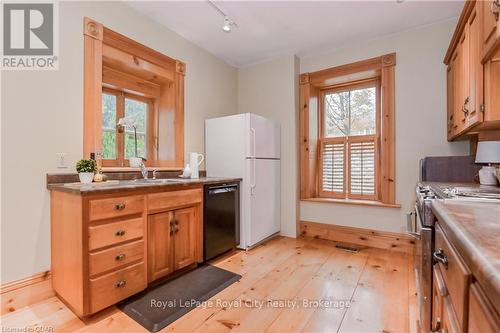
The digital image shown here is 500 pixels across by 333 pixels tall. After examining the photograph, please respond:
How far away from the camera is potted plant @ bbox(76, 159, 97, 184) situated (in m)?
1.96

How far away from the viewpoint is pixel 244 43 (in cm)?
324

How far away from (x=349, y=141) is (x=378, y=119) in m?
0.45

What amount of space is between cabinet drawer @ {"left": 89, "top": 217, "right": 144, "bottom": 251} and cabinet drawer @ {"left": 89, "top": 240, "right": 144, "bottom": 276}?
0.16 feet

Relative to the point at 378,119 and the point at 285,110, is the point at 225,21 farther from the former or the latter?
the point at 378,119

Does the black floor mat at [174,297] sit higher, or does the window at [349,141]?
the window at [349,141]

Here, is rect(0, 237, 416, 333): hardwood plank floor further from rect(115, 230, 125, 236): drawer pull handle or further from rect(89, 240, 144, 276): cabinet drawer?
rect(115, 230, 125, 236): drawer pull handle

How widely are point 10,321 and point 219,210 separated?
1736 millimetres

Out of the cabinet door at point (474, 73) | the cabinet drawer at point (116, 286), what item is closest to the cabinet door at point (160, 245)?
the cabinet drawer at point (116, 286)

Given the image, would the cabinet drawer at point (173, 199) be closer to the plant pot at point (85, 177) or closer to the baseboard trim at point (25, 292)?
the plant pot at point (85, 177)

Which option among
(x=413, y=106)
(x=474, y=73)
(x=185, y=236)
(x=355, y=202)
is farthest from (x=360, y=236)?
(x=185, y=236)

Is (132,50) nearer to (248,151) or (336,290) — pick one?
(248,151)

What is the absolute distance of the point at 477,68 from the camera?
68.8 inches

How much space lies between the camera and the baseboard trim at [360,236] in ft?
9.59

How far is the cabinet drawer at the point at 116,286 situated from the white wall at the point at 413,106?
2.58 meters
